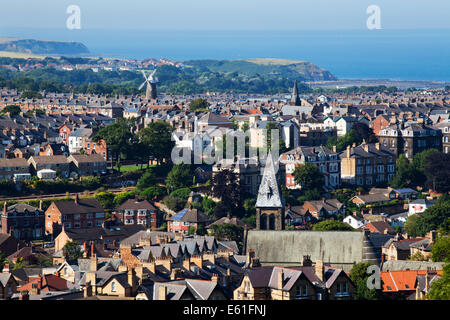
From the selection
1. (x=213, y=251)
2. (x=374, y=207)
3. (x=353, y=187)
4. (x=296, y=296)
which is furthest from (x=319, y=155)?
(x=296, y=296)

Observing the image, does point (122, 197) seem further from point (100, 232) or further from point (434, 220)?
point (434, 220)

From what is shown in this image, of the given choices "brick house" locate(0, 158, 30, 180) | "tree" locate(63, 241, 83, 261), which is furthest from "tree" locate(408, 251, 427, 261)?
"brick house" locate(0, 158, 30, 180)

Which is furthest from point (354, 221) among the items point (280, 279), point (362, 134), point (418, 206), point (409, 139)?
point (280, 279)

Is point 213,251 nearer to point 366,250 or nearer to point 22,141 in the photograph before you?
point 366,250

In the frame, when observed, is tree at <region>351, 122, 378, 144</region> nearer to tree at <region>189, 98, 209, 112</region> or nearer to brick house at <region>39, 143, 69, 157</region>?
brick house at <region>39, 143, 69, 157</region>

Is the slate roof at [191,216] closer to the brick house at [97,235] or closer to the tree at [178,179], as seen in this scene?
the brick house at [97,235]

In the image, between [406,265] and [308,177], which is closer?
[406,265]
